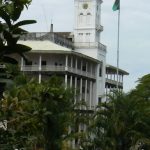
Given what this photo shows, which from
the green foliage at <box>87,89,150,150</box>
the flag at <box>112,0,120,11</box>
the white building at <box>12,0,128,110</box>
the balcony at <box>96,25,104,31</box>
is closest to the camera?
the green foliage at <box>87,89,150,150</box>

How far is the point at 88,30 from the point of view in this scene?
3302 inches

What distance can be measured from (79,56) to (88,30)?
11.6 meters

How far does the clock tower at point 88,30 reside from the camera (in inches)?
3265

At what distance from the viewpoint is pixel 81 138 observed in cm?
3391

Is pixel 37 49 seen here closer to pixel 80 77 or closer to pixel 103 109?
pixel 80 77

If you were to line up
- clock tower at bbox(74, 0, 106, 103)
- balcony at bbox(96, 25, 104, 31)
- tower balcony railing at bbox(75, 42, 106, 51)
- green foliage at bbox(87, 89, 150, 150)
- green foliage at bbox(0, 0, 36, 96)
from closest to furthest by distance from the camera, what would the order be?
green foliage at bbox(0, 0, 36, 96)
green foliage at bbox(87, 89, 150, 150)
tower balcony railing at bbox(75, 42, 106, 51)
clock tower at bbox(74, 0, 106, 103)
balcony at bbox(96, 25, 104, 31)

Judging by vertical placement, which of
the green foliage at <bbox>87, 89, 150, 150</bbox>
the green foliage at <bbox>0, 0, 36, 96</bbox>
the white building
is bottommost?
the green foliage at <bbox>87, 89, 150, 150</bbox>

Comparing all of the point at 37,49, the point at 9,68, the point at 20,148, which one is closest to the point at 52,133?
the point at 20,148

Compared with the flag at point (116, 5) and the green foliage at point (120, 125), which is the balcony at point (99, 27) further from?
the green foliage at point (120, 125)

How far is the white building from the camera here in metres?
70.1

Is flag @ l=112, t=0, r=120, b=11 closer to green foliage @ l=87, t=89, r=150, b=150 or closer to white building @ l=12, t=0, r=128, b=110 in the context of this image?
green foliage @ l=87, t=89, r=150, b=150

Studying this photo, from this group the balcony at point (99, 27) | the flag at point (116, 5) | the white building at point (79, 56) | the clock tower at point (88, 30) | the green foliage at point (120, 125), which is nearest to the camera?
the green foliage at point (120, 125)

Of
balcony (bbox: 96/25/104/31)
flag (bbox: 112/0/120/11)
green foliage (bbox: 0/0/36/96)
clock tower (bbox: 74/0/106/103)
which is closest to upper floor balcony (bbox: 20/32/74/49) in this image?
clock tower (bbox: 74/0/106/103)

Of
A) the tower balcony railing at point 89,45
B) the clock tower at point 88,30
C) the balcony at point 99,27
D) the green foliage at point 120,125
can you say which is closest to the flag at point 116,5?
the green foliage at point 120,125
